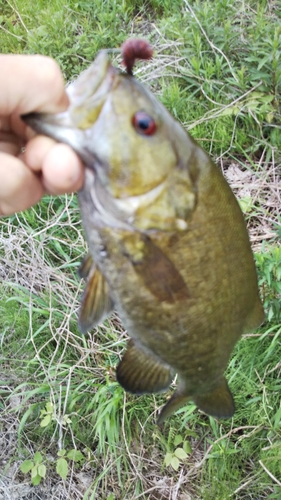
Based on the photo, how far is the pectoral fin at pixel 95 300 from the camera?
1396 mm

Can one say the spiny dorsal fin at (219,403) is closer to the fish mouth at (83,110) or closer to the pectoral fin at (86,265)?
the pectoral fin at (86,265)

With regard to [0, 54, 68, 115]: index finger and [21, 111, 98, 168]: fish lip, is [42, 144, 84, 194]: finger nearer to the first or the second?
[21, 111, 98, 168]: fish lip

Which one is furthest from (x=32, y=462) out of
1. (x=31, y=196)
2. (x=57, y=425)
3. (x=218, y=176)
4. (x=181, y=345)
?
(x=218, y=176)

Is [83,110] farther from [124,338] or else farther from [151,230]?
[124,338]

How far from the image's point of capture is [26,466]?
9.31ft

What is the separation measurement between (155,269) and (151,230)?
113 mm

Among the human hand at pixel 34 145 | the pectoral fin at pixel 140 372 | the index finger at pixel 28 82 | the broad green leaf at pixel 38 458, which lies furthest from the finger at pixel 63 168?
the broad green leaf at pixel 38 458

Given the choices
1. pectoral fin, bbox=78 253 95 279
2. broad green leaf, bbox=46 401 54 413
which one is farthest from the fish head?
broad green leaf, bbox=46 401 54 413

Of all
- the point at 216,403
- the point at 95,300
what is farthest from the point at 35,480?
the point at 95,300

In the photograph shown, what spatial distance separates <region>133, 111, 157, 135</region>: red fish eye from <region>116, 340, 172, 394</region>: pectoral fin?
684 mm

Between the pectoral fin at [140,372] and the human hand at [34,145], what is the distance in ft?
1.91

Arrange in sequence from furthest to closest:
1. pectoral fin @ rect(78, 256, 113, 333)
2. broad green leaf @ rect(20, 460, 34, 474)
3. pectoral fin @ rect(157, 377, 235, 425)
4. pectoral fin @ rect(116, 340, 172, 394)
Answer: broad green leaf @ rect(20, 460, 34, 474) < pectoral fin @ rect(157, 377, 235, 425) < pectoral fin @ rect(116, 340, 172, 394) < pectoral fin @ rect(78, 256, 113, 333)

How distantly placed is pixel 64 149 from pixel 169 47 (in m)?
2.45

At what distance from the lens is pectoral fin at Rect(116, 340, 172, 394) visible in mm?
1556
